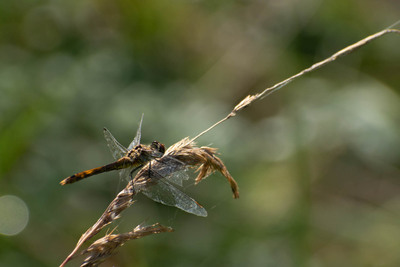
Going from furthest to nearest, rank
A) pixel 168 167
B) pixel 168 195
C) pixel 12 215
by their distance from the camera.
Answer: pixel 12 215 → pixel 168 195 → pixel 168 167

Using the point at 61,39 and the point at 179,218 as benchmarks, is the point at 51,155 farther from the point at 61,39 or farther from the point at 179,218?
the point at 61,39

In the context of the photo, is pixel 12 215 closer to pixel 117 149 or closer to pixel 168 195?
pixel 117 149

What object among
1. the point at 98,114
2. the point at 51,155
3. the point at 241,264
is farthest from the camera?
the point at 98,114

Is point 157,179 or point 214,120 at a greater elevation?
point 157,179

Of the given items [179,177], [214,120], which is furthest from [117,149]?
[214,120]

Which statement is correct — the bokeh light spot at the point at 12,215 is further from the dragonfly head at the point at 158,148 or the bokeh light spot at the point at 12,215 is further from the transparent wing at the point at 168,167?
the transparent wing at the point at 168,167

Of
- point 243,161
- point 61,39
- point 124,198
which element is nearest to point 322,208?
point 243,161

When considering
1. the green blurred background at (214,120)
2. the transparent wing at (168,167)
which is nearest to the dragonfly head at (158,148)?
the transparent wing at (168,167)
